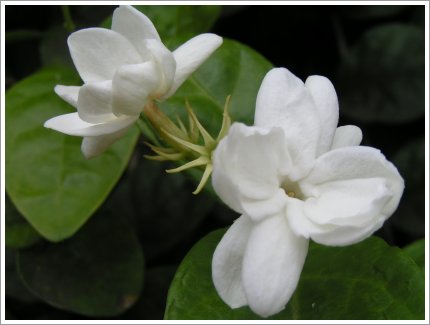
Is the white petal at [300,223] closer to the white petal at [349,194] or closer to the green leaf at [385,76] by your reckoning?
the white petal at [349,194]

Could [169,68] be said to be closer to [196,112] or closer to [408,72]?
[196,112]

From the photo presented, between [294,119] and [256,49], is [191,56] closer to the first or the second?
[294,119]

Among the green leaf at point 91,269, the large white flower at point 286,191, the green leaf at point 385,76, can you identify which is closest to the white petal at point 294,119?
the large white flower at point 286,191

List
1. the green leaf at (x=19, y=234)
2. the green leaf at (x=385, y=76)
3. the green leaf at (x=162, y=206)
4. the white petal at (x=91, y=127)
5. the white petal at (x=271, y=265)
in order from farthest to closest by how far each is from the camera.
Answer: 1. the green leaf at (x=385, y=76)
2. the green leaf at (x=162, y=206)
3. the green leaf at (x=19, y=234)
4. the white petal at (x=91, y=127)
5. the white petal at (x=271, y=265)

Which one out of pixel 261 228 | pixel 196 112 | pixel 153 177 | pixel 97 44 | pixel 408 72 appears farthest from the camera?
pixel 408 72

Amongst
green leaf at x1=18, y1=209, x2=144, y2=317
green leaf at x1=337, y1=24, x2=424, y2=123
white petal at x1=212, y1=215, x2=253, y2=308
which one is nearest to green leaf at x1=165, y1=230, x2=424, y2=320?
white petal at x1=212, y1=215, x2=253, y2=308

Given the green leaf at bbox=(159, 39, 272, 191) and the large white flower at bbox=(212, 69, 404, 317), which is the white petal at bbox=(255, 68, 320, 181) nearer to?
the large white flower at bbox=(212, 69, 404, 317)

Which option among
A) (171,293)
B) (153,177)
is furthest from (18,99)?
(171,293)
